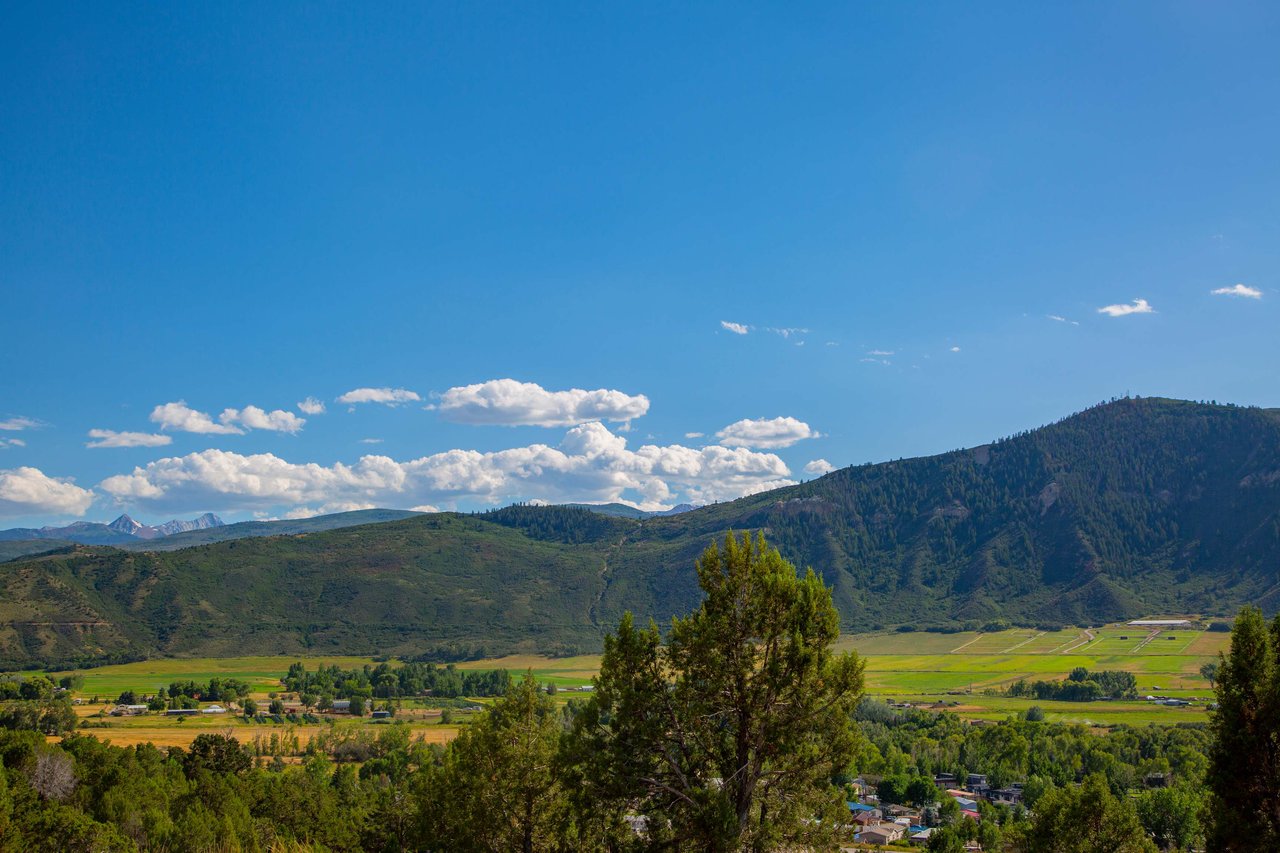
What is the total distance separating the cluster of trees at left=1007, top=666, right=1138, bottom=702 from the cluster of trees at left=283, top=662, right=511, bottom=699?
93.4 m

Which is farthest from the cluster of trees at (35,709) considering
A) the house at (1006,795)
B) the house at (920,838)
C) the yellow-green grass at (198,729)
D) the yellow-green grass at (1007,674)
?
the house at (1006,795)

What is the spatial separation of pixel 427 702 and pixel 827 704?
15256 centimetres

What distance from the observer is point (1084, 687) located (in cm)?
14188

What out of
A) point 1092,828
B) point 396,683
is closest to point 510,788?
point 1092,828

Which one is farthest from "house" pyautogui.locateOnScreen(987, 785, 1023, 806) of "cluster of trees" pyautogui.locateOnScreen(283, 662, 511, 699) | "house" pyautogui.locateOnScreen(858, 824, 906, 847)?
"cluster of trees" pyautogui.locateOnScreen(283, 662, 511, 699)

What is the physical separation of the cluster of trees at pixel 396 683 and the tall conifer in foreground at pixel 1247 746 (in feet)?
495

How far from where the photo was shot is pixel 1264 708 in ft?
67.6

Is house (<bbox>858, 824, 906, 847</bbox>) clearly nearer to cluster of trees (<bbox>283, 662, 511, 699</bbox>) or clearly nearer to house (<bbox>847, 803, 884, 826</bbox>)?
house (<bbox>847, 803, 884, 826</bbox>)

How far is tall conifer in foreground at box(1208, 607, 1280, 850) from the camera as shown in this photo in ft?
66.4

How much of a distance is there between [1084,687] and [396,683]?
123801 mm

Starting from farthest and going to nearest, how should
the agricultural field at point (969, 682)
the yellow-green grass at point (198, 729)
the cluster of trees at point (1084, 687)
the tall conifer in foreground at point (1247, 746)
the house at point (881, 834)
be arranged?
1. the cluster of trees at point (1084, 687)
2. the agricultural field at point (969, 682)
3. the yellow-green grass at point (198, 729)
4. the house at point (881, 834)
5. the tall conifer in foreground at point (1247, 746)

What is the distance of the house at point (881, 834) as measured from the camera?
2830 inches

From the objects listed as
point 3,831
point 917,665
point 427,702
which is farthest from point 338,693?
point 3,831

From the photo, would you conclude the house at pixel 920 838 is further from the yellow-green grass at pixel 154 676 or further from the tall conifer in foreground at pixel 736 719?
the yellow-green grass at pixel 154 676
